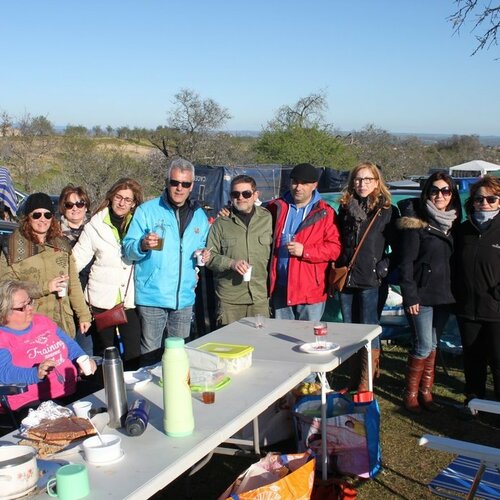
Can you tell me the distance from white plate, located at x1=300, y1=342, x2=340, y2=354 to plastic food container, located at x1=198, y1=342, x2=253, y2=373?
353 millimetres

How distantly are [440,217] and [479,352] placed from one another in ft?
3.24

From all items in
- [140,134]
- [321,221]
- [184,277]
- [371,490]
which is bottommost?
[371,490]

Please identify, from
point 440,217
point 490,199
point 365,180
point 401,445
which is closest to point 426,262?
point 440,217

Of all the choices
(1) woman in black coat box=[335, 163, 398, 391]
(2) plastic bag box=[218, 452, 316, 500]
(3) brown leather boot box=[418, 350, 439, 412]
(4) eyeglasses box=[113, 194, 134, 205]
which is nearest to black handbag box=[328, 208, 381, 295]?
(1) woman in black coat box=[335, 163, 398, 391]

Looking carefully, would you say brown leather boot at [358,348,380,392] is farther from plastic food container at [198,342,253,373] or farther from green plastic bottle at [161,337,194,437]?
green plastic bottle at [161,337,194,437]

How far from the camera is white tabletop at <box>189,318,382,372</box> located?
3.22 metres

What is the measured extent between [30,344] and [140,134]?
56258mm

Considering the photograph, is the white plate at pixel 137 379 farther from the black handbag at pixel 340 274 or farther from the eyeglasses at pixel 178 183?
the black handbag at pixel 340 274

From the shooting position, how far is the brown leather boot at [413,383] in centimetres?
467

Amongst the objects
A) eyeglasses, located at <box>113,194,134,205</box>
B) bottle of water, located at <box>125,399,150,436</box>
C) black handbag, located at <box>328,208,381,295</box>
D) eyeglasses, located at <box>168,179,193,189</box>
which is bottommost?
bottle of water, located at <box>125,399,150,436</box>

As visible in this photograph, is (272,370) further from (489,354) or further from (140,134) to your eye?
(140,134)

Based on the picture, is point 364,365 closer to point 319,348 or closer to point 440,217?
point 440,217

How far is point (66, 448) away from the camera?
7.44ft

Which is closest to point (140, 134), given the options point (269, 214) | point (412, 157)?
point (412, 157)
